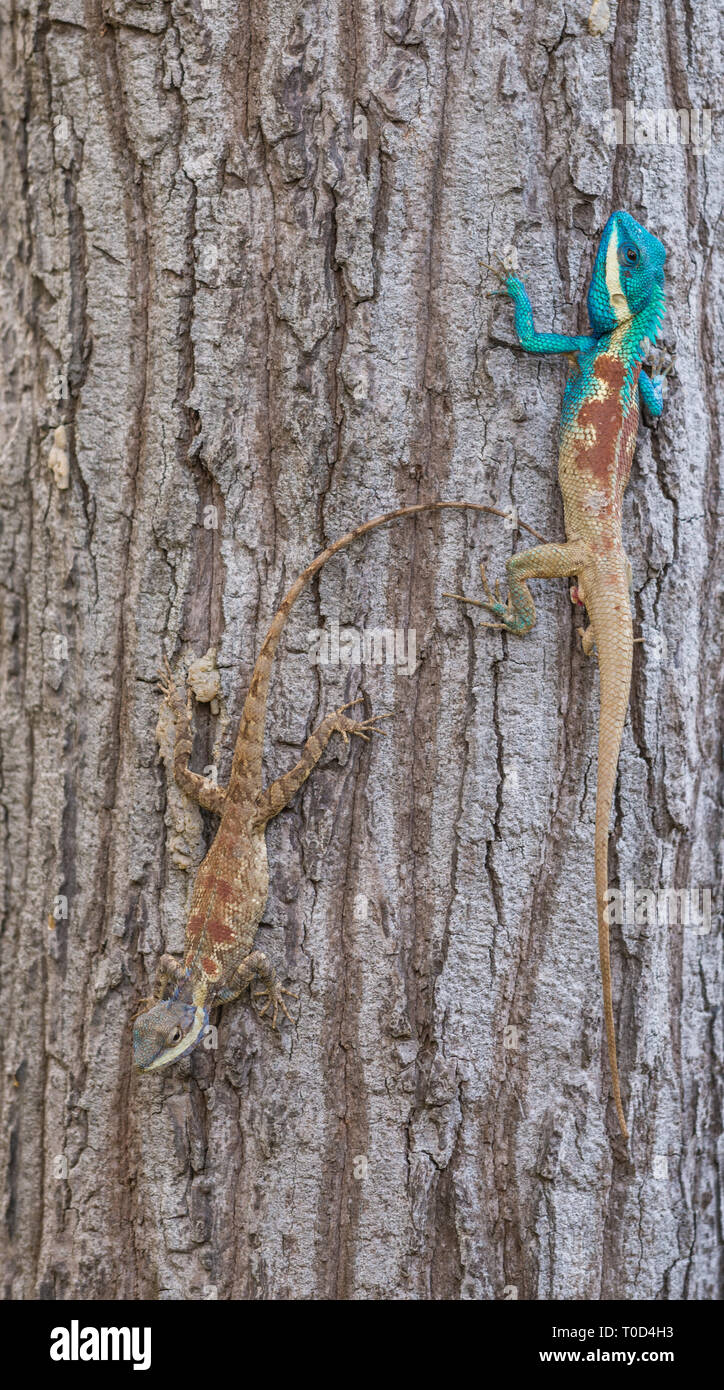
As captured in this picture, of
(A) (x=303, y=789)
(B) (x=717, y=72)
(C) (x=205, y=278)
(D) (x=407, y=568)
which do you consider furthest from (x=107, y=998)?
(B) (x=717, y=72)

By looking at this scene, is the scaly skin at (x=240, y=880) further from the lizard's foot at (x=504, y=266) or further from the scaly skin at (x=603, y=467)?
the lizard's foot at (x=504, y=266)

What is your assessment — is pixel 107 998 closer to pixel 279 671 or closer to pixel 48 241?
pixel 279 671

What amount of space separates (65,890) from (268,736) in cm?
85

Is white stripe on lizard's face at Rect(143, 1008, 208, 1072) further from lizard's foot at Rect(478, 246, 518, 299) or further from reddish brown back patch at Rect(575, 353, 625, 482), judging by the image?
lizard's foot at Rect(478, 246, 518, 299)

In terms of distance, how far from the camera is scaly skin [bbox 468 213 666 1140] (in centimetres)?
271

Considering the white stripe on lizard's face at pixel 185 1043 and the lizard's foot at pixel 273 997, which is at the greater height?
the lizard's foot at pixel 273 997

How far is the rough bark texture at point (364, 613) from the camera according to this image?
269 centimetres

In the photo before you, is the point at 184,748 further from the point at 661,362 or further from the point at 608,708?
the point at 661,362

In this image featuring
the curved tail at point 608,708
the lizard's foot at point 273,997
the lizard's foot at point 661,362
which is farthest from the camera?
the lizard's foot at point 661,362

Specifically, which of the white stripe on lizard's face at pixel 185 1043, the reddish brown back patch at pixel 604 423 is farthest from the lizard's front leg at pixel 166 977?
the reddish brown back patch at pixel 604 423

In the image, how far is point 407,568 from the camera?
277cm

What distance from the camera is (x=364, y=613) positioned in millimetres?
2785

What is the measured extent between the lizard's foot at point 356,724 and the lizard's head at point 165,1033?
90 cm

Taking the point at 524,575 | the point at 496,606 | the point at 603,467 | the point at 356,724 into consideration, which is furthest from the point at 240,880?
the point at 603,467
